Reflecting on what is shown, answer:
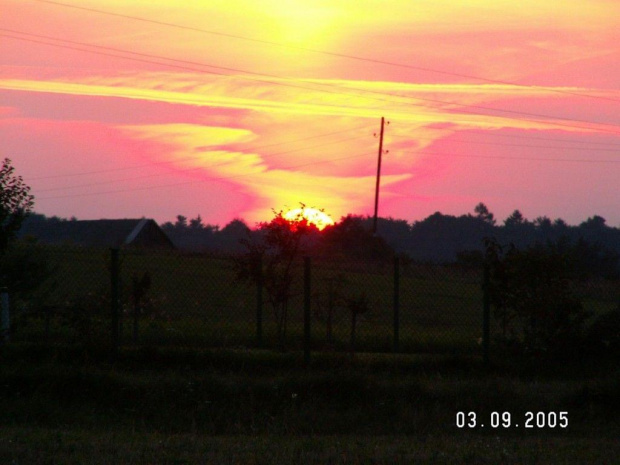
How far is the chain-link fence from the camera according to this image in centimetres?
1244

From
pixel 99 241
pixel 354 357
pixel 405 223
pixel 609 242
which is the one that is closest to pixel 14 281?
pixel 354 357

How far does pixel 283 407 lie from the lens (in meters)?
8.81

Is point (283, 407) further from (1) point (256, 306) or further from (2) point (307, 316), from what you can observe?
(1) point (256, 306)

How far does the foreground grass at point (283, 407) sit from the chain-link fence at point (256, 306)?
112cm

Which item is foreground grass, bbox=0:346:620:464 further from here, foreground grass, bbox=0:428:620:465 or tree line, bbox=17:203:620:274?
tree line, bbox=17:203:620:274

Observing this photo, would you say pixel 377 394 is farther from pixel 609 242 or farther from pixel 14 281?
pixel 609 242

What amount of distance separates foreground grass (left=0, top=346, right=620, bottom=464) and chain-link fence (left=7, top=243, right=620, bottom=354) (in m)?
1.12

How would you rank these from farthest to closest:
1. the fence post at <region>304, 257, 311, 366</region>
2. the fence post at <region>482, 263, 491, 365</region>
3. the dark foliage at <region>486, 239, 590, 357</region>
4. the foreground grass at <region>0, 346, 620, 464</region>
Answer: the dark foliage at <region>486, 239, 590, 357</region> < the fence post at <region>482, 263, 491, 365</region> < the fence post at <region>304, 257, 311, 366</region> < the foreground grass at <region>0, 346, 620, 464</region>

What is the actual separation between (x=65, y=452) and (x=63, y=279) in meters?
15.2

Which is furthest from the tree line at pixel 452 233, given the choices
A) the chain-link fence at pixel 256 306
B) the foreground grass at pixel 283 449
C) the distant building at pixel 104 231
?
the foreground grass at pixel 283 449

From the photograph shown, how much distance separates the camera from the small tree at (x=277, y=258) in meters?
12.5

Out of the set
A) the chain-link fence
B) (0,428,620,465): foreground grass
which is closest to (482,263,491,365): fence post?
the chain-link fence

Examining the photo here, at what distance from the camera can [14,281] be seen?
1414cm

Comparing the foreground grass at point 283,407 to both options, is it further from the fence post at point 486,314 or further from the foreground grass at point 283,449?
the fence post at point 486,314
